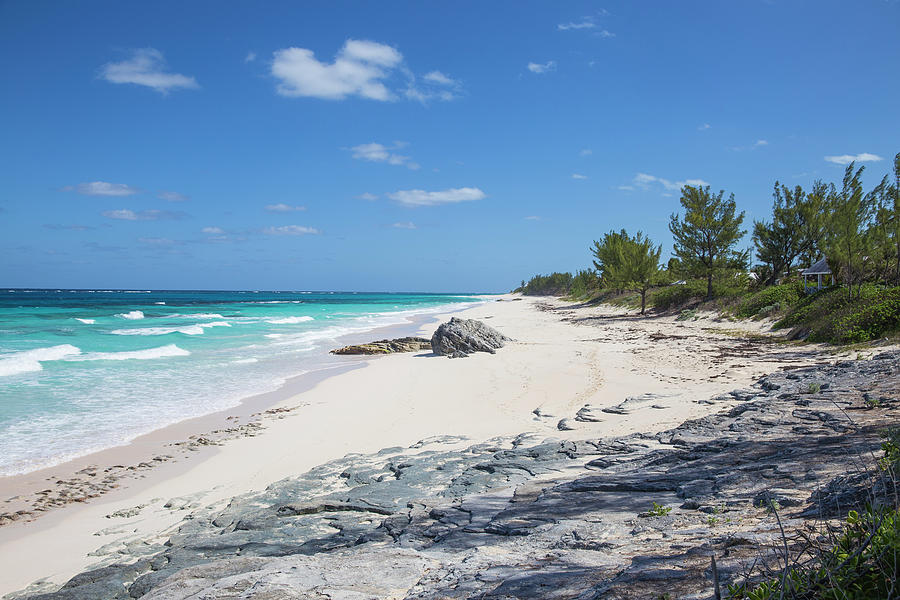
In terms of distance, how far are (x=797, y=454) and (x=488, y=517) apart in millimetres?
2921

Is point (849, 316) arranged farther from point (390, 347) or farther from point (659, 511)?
point (390, 347)

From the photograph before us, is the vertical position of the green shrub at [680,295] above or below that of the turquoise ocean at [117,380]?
above

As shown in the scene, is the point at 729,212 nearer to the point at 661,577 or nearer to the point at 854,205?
the point at 854,205

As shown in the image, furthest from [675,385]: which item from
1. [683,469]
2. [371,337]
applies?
[371,337]

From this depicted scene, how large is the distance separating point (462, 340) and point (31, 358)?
16533 millimetres

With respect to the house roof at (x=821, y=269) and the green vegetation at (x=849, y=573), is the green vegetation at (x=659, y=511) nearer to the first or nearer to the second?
the green vegetation at (x=849, y=573)

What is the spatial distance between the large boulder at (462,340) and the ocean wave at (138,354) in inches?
428

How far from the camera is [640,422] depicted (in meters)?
8.11

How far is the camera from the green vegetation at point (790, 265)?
50.4 feet

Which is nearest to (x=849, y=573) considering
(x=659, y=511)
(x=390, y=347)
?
(x=659, y=511)

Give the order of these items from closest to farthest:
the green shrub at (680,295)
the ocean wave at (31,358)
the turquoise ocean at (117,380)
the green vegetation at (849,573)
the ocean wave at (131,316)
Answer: the green vegetation at (849,573) → the turquoise ocean at (117,380) → the ocean wave at (31,358) → the green shrub at (680,295) → the ocean wave at (131,316)

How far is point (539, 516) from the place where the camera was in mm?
4301

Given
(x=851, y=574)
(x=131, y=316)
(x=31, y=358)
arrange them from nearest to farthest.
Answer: (x=851, y=574)
(x=31, y=358)
(x=131, y=316)

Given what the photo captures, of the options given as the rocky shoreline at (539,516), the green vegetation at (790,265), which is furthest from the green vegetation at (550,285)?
the rocky shoreline at (539,516)
